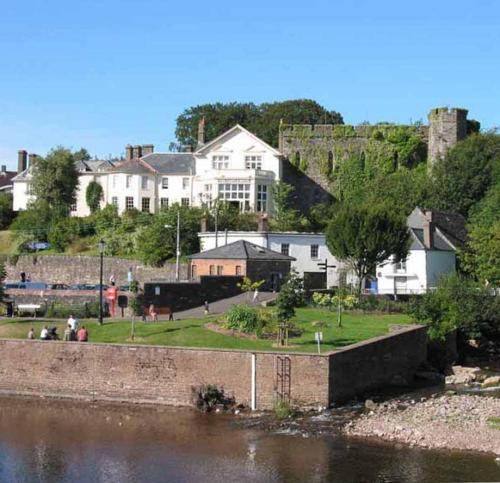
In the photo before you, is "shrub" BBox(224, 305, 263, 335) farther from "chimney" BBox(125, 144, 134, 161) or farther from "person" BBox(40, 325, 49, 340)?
"chimney" BBox(125, 144, 134, 161)

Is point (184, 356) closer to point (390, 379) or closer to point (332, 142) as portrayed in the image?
point (390, 379)

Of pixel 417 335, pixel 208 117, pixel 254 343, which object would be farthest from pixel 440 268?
pixel 208 117

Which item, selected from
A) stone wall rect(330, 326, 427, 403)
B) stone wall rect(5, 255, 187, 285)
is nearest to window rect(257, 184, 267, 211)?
stone wall rect(5, 255, 187, 285)

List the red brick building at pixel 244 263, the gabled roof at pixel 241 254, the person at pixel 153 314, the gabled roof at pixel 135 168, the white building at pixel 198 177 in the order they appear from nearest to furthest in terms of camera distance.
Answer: the person at pixel 153 314 → the red brick building at pixel 244 263 → the gabled roof at pixel 241 254 → the white building at pixel 198 177 → the gabled roof at pixel 135 168

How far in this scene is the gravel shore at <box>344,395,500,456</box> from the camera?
100 feet

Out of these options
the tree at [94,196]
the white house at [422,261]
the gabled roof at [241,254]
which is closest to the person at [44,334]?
the gabled roof at [241,254]

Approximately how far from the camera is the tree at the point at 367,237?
184 feet

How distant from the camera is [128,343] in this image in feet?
128

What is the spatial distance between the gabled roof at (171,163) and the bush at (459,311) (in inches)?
1381

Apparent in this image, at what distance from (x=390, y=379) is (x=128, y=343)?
→ 10478mm

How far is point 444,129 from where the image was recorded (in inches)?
3071

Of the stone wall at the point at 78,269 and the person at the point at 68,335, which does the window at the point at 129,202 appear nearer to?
the stone wall at the point at 78,269

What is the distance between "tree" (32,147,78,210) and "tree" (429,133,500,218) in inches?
1140

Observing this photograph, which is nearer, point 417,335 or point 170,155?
point 417,335
